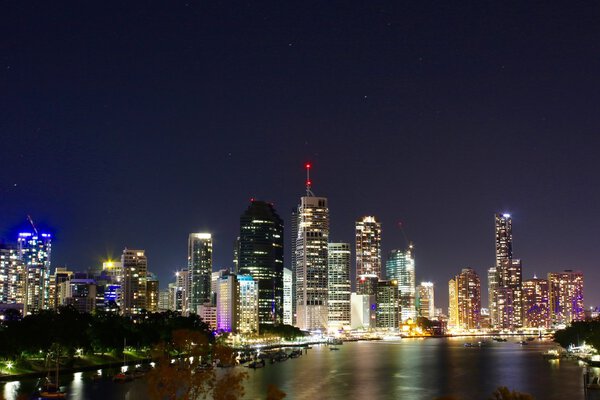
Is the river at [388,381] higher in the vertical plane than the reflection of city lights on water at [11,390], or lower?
lower

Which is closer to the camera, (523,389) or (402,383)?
(523,389)

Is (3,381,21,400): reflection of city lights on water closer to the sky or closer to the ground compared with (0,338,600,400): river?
closer to the sky

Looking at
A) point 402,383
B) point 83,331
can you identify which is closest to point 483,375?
point 402,383

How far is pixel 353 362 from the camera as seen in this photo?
15438 centimetres

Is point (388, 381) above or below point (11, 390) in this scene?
below

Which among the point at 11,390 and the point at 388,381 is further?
the point at 388,381

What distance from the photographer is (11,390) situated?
82.1 metres

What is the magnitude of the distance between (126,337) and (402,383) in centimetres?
5035

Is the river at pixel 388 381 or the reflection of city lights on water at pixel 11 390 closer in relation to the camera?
the reflection of city lights on water at pixel 11 390

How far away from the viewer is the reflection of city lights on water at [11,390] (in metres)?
76.7

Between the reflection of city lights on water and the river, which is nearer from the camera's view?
the reflection of city lights on water

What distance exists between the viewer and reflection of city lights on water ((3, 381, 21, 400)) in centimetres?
7671

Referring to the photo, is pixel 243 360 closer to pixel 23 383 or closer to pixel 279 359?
pixel 279 359

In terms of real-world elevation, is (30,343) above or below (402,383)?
above
